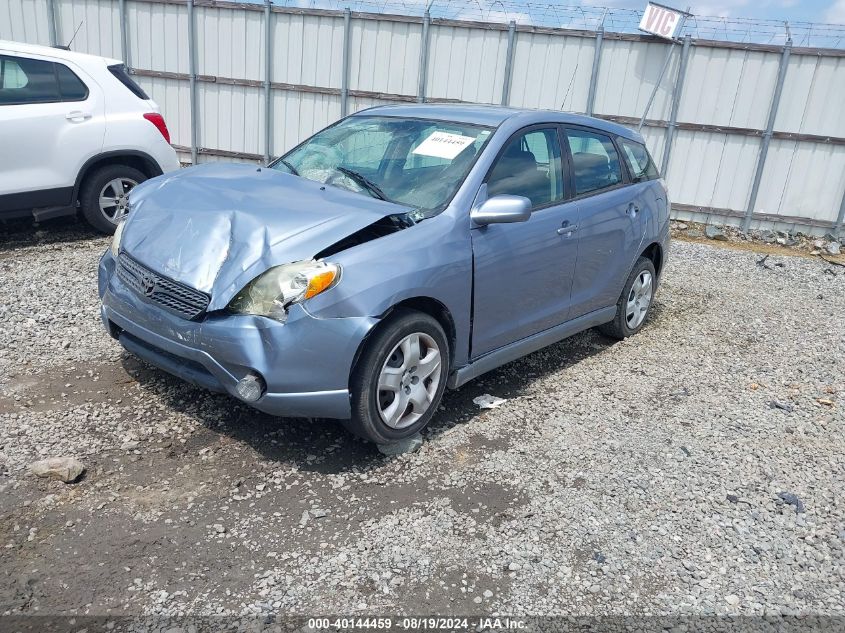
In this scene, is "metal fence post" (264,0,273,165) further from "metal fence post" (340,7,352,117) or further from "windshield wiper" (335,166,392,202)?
"windshield wiper" (335,166,392,202)

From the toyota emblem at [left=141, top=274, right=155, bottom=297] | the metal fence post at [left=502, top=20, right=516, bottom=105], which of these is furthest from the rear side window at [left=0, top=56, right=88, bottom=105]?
the metal fence post at [left=502, top=20, right=516, bottom=105]

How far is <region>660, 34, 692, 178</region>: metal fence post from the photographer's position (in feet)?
34.3

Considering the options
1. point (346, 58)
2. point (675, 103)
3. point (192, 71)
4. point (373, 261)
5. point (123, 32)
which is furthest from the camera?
point (123, 32)

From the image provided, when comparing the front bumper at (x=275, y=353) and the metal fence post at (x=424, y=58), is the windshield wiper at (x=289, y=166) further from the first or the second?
the metal fence post at (x=424, y=58)

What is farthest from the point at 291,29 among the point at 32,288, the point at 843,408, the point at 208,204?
the point at 843,408

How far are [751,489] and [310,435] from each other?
2418 mm

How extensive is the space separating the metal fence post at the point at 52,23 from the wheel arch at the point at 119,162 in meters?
7.21

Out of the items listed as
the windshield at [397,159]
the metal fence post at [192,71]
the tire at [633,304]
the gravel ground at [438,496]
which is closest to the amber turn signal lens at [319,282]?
the windshield at [397,159]

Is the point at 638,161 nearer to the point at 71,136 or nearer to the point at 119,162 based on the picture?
the point at 119,162

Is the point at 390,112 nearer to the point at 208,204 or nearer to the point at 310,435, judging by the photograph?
A: the point at 208,204

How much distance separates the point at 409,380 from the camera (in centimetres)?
379

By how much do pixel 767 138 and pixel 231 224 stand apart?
31.0ft

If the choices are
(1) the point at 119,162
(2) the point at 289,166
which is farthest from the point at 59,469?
(1) the point at 119,162

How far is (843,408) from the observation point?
4.96m
